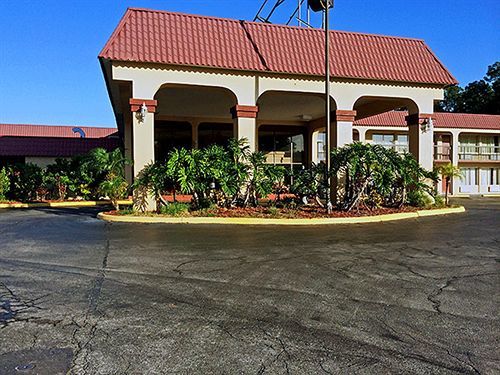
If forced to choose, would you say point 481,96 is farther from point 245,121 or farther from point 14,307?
point 14,307

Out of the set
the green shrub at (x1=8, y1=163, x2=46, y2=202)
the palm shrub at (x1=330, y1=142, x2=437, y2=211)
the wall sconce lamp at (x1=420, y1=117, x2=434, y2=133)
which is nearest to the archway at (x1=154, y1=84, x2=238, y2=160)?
the green shrub at (x1=8, y1=163, x2=46, y2=202)

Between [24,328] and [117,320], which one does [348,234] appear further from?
[24,328]

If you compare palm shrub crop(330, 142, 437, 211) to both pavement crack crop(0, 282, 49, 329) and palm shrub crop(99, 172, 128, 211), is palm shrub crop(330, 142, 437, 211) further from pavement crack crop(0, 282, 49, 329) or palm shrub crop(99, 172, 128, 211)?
pavement crack crop(0, 282, 49, 329)

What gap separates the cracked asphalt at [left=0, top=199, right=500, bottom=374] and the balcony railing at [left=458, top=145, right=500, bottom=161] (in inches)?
1290

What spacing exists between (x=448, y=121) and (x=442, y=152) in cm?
271

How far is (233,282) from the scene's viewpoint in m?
6.15

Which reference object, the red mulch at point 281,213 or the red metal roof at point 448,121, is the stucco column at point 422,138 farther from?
the red metal roof at point 448,121

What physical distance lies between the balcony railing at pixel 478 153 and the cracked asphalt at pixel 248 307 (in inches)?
1290

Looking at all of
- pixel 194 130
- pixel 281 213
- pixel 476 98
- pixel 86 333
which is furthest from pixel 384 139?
pixel 86 333

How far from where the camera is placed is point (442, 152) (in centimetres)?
3738

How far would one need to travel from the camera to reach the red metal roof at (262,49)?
1451 centimetres

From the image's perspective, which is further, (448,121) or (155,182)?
(448,121)

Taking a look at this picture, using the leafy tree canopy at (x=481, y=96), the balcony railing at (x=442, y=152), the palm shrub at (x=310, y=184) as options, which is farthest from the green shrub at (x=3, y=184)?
the leafy tree canopy at (x=481, y=96)

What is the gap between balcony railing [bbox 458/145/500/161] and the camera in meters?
39.0
